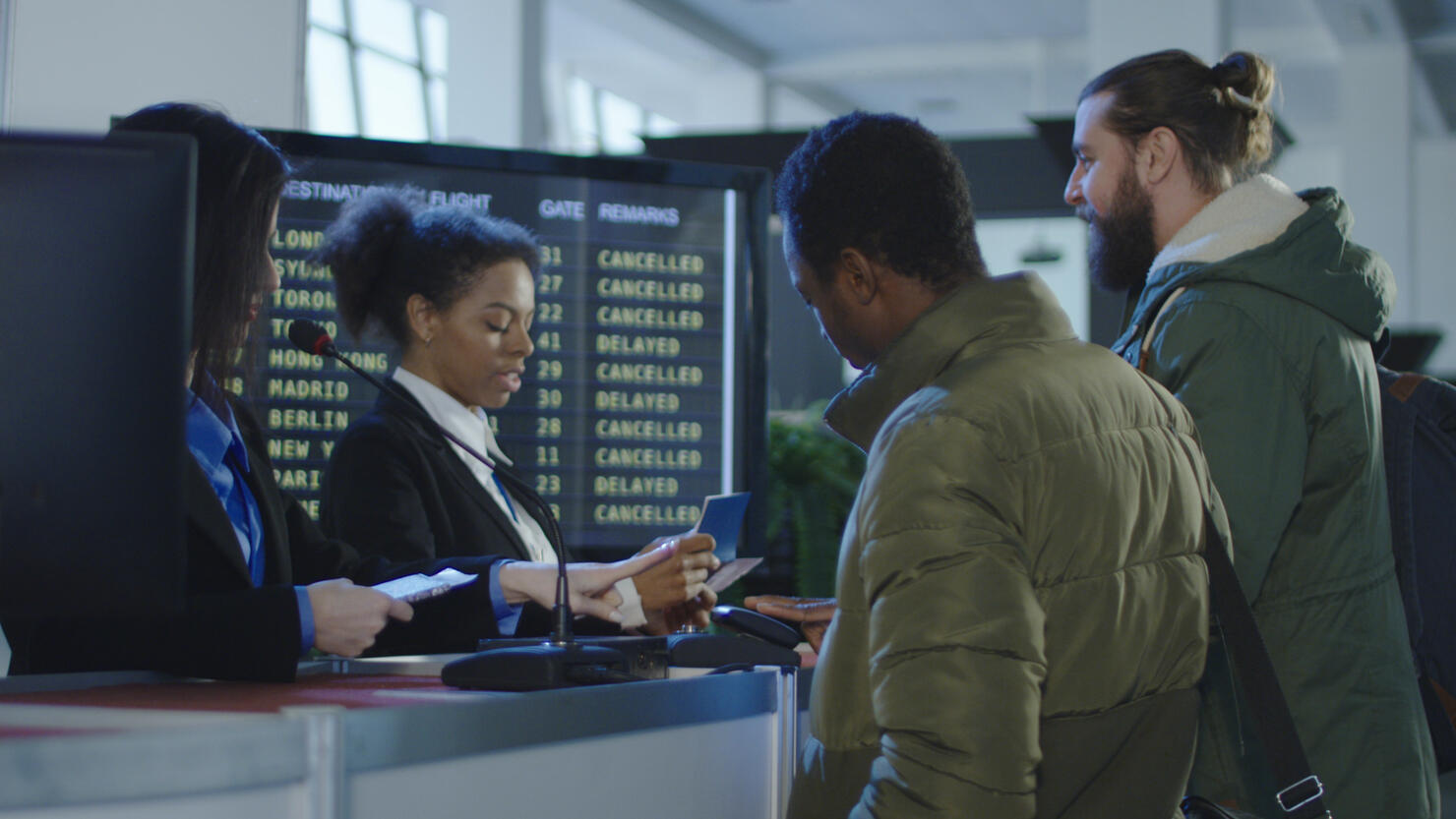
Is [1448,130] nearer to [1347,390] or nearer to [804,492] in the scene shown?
[804,492]

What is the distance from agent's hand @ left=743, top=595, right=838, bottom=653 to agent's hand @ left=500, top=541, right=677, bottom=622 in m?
0.16

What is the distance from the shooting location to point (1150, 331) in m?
1.96

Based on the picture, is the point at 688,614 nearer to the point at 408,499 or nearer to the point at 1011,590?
the point at 408,499

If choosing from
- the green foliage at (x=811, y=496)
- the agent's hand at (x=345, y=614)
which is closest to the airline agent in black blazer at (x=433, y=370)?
the agent's hand at (x=345, y=614)

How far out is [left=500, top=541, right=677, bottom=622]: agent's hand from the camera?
1927mm

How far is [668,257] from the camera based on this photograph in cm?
326

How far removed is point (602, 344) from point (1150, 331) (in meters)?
1.53

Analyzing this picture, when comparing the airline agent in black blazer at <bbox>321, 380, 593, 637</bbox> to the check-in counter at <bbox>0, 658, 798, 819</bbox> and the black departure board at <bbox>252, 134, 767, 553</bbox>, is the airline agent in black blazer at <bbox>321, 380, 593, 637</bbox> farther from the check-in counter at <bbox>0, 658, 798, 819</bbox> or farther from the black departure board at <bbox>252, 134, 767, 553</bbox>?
the check-in counter at <bbox>0, 658, 798, 819</bbox>

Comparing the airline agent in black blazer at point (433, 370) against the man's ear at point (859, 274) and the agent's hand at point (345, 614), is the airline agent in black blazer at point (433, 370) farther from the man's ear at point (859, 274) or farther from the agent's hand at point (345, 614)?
the man's ear at point (859, 274)

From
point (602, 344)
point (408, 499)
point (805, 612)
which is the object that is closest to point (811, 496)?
point (602, 344)

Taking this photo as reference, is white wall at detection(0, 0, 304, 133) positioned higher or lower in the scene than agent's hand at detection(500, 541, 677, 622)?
higher

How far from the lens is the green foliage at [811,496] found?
4.65 metres

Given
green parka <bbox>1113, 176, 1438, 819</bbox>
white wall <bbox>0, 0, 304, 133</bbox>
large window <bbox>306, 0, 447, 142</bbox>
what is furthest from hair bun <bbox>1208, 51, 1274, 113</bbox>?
large window <bbox>306, 0, 447, 142</bbox>

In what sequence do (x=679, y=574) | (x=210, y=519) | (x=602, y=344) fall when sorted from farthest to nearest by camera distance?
(x=602, y=344) < (x=679, y=574) < (x=210, y=519)
